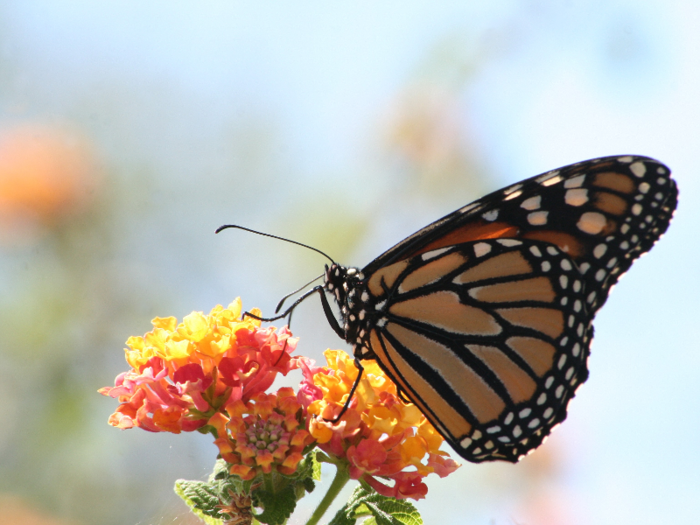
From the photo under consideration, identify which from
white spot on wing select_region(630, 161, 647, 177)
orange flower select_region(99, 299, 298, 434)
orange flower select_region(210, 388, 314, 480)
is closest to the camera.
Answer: orange flower select_region(210, 388, 314, 480)

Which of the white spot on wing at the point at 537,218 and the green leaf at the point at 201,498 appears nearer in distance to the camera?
the green leaf at the point at 201,498

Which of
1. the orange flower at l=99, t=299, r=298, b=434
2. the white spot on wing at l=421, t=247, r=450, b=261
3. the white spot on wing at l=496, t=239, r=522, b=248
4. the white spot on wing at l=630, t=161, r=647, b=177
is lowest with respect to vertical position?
the orange flower at l=99, t=299, r=298, b=434

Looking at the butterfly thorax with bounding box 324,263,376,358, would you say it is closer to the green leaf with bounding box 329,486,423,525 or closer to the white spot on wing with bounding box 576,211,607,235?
the green leaf with bounding box 329,486,423,525

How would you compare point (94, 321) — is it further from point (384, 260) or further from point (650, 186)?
point (650, 186)

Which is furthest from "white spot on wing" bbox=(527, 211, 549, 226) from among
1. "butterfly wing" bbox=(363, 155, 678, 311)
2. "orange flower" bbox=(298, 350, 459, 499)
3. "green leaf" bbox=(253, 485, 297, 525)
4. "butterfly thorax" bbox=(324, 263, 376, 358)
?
"green leaf" bbox=(253, 485, 297, 525)

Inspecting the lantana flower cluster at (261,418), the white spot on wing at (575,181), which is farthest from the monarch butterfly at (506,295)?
the lantana flower cluster at (261,418)

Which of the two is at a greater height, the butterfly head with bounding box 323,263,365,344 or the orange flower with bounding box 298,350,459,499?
the butterfly head with bounding box 323,263,365,344

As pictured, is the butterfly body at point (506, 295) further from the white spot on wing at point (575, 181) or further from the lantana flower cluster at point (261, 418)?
the lantana flower cluster at point (261, 418)

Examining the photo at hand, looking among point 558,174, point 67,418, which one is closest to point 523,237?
point 558,174
